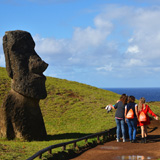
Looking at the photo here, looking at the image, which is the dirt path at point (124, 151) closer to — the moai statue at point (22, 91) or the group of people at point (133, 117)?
the group of people at point (133, 117)

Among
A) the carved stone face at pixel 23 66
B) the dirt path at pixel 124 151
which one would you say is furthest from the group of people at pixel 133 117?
the carved stone face at pixel 23 66

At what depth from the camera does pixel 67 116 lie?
25.1 metres

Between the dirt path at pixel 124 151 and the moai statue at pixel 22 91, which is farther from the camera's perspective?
the moai statue at pixel 22 91

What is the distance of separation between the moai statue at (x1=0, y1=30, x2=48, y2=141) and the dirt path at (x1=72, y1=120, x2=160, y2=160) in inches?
151

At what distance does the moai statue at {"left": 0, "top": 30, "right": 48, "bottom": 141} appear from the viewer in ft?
50.6

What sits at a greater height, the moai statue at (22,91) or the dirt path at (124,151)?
the moai statue at (22,91)

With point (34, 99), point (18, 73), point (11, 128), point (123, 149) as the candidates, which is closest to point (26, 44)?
point (18, 73)

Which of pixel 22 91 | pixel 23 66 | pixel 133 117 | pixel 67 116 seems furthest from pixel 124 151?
pixel 67 116

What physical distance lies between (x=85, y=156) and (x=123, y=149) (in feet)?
6.80

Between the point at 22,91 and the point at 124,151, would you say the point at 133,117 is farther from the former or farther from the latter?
the point at 22,91

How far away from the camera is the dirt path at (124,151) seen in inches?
451

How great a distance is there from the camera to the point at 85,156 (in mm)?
11875

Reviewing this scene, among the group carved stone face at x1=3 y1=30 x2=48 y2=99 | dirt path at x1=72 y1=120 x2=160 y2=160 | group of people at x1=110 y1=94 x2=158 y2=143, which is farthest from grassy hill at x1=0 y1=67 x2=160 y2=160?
group of people at x1=110 y1=94 x2=158 y2=143

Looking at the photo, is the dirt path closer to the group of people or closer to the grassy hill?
the group of people
